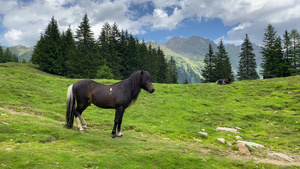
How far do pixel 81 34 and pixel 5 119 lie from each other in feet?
181

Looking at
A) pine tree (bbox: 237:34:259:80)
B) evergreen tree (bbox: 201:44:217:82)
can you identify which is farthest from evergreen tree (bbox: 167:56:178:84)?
pine tree (bbox: 237:34:259:80)

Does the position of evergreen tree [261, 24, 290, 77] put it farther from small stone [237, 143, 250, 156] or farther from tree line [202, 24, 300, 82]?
small stone [237, 143, 250, 156]

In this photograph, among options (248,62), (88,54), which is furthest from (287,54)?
(88,54)

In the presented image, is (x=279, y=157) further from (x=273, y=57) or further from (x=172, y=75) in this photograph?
(x=172, y=75)

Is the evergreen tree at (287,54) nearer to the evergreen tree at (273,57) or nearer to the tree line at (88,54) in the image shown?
the evergreen tree at (273,57)

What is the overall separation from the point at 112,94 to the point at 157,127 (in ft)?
21.1

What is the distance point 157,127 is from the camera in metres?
15.1

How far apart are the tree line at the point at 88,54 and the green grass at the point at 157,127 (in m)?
26.5

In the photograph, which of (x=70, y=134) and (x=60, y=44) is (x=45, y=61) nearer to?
(x=60, y=44)

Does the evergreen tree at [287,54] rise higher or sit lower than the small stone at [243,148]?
higher

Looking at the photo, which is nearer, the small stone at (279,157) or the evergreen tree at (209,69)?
the small stone at (279,157)

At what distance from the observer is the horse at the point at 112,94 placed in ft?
32.6

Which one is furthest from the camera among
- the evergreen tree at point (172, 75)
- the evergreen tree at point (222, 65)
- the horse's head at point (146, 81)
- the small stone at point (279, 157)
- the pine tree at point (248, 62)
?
the evergreen tree at point (172, 75)

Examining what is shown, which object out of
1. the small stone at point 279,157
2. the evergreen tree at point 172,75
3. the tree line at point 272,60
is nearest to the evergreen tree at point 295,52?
the tree line at point 272,60
